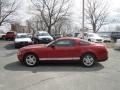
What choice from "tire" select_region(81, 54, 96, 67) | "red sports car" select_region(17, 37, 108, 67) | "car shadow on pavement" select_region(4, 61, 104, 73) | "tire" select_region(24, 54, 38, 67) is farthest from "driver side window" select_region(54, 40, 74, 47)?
"tire" select_region(24, 54, 38, 67)

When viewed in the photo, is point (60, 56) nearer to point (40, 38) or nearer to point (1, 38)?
point (40, 38)

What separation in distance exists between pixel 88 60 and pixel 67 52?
3.73ft

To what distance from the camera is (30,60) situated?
11406mm

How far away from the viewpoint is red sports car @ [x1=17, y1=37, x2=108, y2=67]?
11305mm

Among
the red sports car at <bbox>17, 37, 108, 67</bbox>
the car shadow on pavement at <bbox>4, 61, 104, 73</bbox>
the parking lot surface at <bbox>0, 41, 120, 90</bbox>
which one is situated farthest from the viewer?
the red sports car at <bbox>17, 37, 108, 67</bbox>

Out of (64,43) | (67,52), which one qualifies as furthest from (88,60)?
(64,43)

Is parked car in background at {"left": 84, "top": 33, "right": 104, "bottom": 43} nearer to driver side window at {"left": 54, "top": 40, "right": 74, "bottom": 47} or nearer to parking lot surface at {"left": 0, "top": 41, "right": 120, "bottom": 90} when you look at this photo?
driver side window at {"left": 54, "top": 40, "right": 74, "bottom": 47}

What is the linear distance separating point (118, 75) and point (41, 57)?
4018 millimetres

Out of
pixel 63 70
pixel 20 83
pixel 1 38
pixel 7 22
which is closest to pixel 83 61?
pixel 63 70

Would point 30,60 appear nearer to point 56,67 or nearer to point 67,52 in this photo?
point 56,67

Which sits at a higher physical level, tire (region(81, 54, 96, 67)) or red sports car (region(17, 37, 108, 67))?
red sports car (region(17, 37, 108, 67))

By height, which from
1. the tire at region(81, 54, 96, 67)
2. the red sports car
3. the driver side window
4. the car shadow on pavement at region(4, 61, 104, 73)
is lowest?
the car shadow on pavement at region(4, 61, 104, 73)

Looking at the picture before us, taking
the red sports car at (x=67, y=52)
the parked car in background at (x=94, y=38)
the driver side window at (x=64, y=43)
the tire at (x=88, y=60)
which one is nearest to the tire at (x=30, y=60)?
the red sports car at (x=67, y=52)

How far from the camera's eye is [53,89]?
7.09 m
